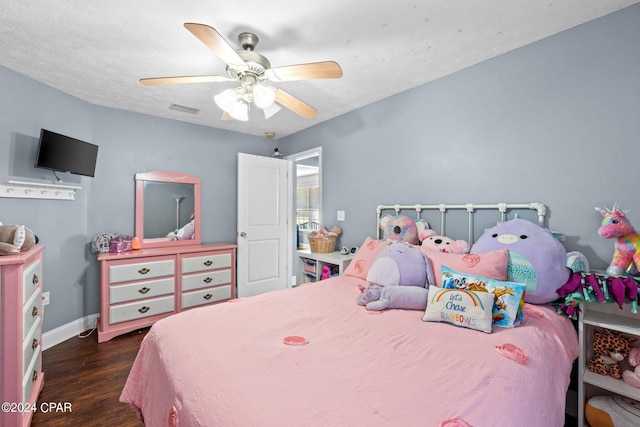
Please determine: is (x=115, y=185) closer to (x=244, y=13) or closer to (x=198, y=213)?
(x=198, y=213)

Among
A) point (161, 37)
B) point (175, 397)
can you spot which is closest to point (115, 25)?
point (161, 37)

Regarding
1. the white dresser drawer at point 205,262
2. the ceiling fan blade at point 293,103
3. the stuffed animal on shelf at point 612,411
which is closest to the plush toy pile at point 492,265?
the stuffed animal on shelf at point 612,411

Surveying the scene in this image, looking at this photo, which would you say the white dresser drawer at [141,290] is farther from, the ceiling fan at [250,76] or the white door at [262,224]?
the ceiling fan at [250,76]

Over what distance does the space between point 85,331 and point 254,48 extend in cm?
326

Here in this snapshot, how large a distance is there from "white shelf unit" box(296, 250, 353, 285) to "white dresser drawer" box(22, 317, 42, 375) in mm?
2192

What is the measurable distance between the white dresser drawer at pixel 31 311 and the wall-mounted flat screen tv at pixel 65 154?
1.18 m

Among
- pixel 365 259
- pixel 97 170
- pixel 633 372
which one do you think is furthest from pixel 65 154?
pixel 633 372

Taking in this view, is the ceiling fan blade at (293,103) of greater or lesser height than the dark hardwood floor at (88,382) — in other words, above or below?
above

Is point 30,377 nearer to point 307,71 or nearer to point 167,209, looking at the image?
point 167,209

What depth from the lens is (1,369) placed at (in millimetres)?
1434

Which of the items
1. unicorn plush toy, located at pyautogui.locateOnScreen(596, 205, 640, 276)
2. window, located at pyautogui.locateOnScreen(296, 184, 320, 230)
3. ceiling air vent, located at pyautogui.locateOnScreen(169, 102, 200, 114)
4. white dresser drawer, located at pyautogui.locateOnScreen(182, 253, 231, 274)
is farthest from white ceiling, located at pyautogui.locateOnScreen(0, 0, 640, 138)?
window, located at pyautogui.locateOnScreen(296, 184, 320, 230)

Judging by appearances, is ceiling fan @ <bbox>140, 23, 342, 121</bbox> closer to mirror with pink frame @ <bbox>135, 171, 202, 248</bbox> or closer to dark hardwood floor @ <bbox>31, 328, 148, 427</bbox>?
mirror with pink frame @ <bbox>135, 171, 202, 248</bbox>

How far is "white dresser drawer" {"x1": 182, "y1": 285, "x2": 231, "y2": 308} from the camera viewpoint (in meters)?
3.25

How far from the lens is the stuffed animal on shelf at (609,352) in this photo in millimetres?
1538
